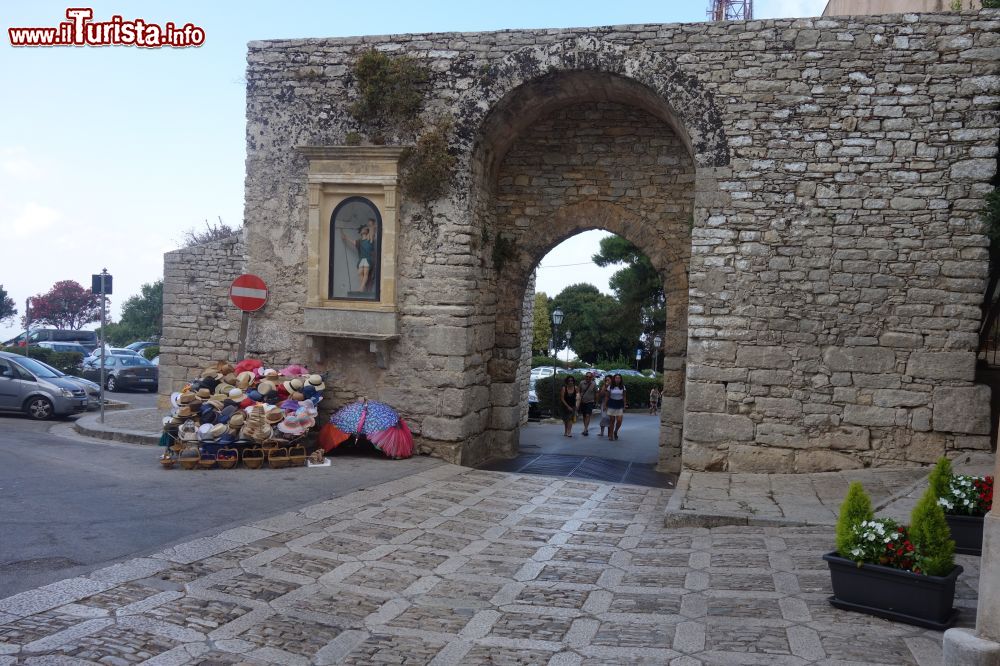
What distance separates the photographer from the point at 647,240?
10.1 metres

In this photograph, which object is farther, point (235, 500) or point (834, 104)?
point (834, 104)

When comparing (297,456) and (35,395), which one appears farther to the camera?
(35,395)

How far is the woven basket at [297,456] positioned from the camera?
8656 mm

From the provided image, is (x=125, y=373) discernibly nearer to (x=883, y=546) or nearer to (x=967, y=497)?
(x=967, y=497)

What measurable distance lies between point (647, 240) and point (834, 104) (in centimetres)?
276

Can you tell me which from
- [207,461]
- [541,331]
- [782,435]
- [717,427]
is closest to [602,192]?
[717,427]

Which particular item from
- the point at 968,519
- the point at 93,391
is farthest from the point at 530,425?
the point at 968,519

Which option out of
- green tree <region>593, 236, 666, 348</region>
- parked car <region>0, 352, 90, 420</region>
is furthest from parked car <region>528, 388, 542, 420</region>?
parked car <region>0, 352, 90, 420</region>

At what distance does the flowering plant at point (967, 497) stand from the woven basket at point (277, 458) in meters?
6.21

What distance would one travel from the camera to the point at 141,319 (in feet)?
135

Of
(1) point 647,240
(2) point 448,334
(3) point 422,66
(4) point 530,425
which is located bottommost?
(4) point 530,425

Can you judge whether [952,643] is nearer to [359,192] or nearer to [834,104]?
[834,104]

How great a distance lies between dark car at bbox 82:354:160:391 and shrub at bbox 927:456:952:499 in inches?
770

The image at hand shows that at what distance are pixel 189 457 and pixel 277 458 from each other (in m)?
0.89
